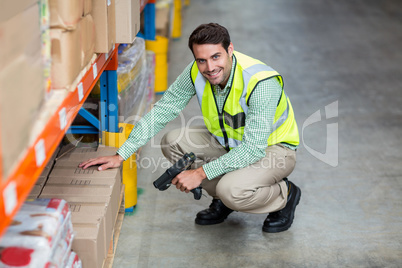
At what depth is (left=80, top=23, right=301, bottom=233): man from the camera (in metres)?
3.22

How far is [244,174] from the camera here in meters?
3.34

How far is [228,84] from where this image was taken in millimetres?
3348

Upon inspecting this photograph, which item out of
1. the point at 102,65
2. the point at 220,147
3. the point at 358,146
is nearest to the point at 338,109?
the point at 358,146

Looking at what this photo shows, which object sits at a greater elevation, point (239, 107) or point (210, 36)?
point (210, 36)

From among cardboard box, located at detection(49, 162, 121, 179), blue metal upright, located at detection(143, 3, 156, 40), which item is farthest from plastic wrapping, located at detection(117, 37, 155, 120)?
cardboard box, located at detection(49, 162, 121, 179)

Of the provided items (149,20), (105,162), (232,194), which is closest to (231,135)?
(232,194)

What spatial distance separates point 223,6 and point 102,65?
10.2 meters

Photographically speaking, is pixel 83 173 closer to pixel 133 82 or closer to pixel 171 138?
pixel 171 138

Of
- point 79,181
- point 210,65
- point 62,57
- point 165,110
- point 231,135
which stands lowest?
point 79,181

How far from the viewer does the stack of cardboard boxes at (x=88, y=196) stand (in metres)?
2.55

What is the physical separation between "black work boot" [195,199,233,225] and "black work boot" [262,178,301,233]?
317mm

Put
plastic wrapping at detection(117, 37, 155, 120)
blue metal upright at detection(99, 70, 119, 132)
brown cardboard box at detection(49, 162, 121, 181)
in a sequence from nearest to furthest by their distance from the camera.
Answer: brown cardboard box at detection(49, 162, 121, 181) → blue metal upright at detection(99, 70, 119, 132) → plastic wrapping at detection(117, 37, 155, 120)

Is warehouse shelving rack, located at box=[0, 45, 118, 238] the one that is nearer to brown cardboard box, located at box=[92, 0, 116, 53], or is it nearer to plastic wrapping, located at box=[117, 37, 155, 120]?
brown cardboard box, located at box=[92, 0, 116, 53]

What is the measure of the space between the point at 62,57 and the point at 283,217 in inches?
86.5
